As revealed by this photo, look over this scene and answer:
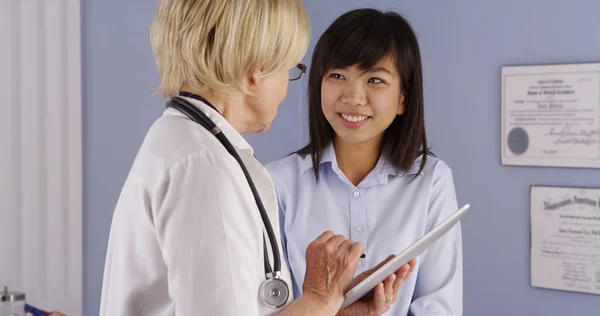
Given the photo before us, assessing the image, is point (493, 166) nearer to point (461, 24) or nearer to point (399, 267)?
point (461, 24)

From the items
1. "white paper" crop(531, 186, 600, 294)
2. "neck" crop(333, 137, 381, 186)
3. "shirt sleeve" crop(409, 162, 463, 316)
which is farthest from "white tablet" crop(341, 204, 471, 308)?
"white paper" crop(531, 186, 600, 294)

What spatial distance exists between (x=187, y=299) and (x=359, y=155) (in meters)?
0.96

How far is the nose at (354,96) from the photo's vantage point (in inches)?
63.3

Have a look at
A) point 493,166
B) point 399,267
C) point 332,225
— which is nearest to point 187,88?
point 399,267

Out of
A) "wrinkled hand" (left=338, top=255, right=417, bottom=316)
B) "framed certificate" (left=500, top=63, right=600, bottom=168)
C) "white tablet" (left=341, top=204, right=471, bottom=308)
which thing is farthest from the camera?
"framed certificate" (left=500, top=63, right=600, bottom=168)

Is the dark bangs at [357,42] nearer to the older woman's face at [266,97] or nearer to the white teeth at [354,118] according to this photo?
the white teeth at [354,118]

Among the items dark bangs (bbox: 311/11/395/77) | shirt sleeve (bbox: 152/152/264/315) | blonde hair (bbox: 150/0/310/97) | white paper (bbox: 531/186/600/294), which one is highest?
dark bangs (bbox: 311/11/395/77)

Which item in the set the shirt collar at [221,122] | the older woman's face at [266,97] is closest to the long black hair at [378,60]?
the older woman's face at [266,97]

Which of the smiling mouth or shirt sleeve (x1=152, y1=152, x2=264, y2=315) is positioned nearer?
shirt sleeve (x1=152, y1=152, x2=264, y2=315)

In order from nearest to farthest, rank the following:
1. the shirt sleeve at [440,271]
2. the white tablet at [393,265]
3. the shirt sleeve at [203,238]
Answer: the shirt sleeve at [203,238] < the white tablet at [393,265] < the shirt sleeve at [440,271]

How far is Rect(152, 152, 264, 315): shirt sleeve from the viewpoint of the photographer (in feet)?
2.60

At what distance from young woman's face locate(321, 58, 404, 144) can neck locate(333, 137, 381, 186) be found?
0.05 meters

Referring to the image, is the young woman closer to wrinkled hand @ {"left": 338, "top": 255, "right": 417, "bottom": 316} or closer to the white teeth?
the white teeth

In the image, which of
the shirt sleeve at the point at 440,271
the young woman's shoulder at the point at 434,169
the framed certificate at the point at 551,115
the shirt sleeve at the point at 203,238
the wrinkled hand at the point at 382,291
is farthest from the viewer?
the framed certificate at the point at 551,115
